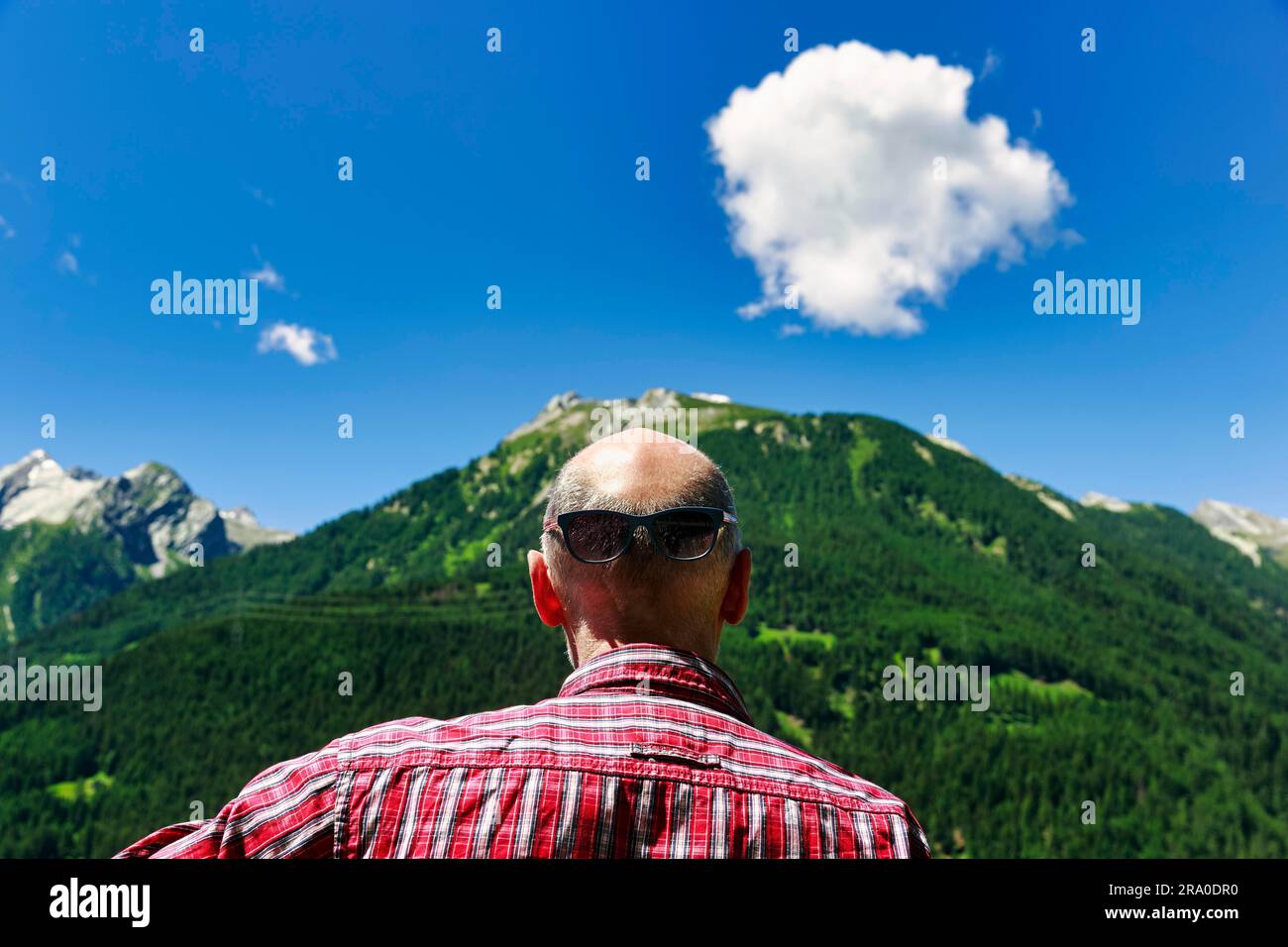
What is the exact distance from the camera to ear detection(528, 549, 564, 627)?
10.9ft

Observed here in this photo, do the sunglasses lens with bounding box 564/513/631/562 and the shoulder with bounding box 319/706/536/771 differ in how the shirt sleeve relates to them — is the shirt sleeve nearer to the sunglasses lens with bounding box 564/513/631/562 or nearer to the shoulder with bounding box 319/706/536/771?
the shoulder with bounding box 319/706/536/771

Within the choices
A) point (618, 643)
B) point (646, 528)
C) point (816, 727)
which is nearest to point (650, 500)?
point (646, 528)

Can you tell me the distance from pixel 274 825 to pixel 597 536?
141cm

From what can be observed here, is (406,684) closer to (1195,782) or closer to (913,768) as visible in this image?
(913,768)

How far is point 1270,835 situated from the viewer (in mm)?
153125

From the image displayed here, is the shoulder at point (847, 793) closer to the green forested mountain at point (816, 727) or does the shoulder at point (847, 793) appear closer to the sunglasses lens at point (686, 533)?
the sunglasses lens at point (686, 533)

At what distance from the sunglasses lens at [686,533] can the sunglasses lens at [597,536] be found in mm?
133

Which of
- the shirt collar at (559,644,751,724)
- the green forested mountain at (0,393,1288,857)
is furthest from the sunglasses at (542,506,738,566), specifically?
the green forested mountain at (0,393,1288,857)

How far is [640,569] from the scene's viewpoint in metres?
2.97

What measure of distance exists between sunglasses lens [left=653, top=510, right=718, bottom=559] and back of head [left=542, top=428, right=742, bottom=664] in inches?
1.5

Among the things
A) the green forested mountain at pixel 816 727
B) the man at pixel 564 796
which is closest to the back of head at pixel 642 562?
the man at pixel 564 796
